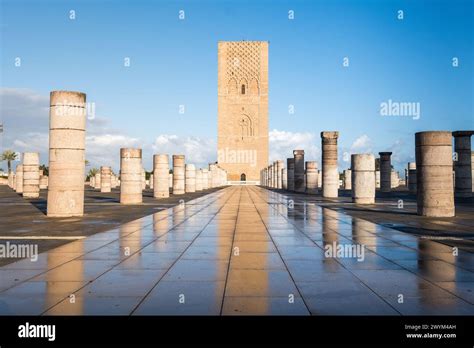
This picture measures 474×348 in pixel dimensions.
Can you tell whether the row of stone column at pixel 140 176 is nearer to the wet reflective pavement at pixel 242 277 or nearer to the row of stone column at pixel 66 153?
the row of stone column at pixel 66 153

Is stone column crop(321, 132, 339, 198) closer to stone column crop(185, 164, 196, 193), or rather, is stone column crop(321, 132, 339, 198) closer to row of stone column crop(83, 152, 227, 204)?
row of stone column crop(83, 152, 227, 204)

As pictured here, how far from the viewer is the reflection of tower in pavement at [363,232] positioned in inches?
323

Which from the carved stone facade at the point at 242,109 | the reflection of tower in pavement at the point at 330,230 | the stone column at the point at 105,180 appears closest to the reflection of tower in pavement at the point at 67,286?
the reflection of tower in pavement at the point at 330,230

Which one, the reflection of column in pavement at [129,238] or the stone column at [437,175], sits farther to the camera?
the stone column at [437,175]

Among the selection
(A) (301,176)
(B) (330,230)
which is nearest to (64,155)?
(B) (330,230)

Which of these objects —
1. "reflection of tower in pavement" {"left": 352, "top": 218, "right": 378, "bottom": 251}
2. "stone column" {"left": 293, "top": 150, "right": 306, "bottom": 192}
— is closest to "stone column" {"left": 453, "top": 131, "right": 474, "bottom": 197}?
"stone column" {"left": 293, "top": 150, "right": 306, "bottom": 192}

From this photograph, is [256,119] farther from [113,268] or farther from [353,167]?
[113,268]

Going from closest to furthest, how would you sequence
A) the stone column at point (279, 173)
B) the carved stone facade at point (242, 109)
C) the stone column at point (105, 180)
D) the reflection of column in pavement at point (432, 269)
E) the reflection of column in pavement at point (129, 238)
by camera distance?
the reflection of column in pavement at point (432, 269) < the reflection of column in pavement at point (129, 238) < the stone column at point (105, 180) < the stone column at point (279, 173) < the carved stone facade at point (242, 109)

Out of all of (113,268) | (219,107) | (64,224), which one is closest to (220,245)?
(113,268)

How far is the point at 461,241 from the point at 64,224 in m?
9.47

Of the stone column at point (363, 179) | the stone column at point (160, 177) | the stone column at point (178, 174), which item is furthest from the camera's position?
the stone column at point (178, 174)

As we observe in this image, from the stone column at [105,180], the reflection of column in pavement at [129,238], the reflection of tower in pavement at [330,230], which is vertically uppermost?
the stone column at [105,180]

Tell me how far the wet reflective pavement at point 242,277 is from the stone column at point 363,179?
12572 mm

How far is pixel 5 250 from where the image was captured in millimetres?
7312
